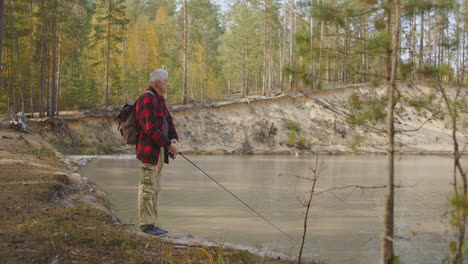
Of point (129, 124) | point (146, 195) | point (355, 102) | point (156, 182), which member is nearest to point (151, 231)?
point (146, 195)

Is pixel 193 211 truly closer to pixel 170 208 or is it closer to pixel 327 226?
pixel 170 208

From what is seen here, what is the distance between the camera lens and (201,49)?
4891 cm

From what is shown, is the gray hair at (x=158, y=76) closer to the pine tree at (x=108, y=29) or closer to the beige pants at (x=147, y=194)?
the beige pants at (x=147, y=194)

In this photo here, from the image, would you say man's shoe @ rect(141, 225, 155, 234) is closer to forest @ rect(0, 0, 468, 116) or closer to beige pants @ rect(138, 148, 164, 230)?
beige pants @ rect(138, 148, 164, 230)

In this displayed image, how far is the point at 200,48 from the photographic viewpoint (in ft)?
160

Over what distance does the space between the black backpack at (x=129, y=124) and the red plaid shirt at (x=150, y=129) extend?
2.1 inches

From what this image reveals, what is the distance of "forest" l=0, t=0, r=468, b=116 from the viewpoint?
4121mm

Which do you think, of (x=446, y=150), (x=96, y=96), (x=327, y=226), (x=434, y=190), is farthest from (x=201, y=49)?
(x=327, y=226)

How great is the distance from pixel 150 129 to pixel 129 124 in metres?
0.34

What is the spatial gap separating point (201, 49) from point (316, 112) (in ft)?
70.3

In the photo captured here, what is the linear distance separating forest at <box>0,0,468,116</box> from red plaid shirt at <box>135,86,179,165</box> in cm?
156

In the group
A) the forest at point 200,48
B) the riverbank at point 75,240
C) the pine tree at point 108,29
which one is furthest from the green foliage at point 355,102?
the pine tree at point 108,29

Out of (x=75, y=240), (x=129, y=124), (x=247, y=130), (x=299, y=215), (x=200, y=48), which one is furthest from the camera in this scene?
(x=200, y=48)

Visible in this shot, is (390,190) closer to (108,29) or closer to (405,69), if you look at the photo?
(405,69)
